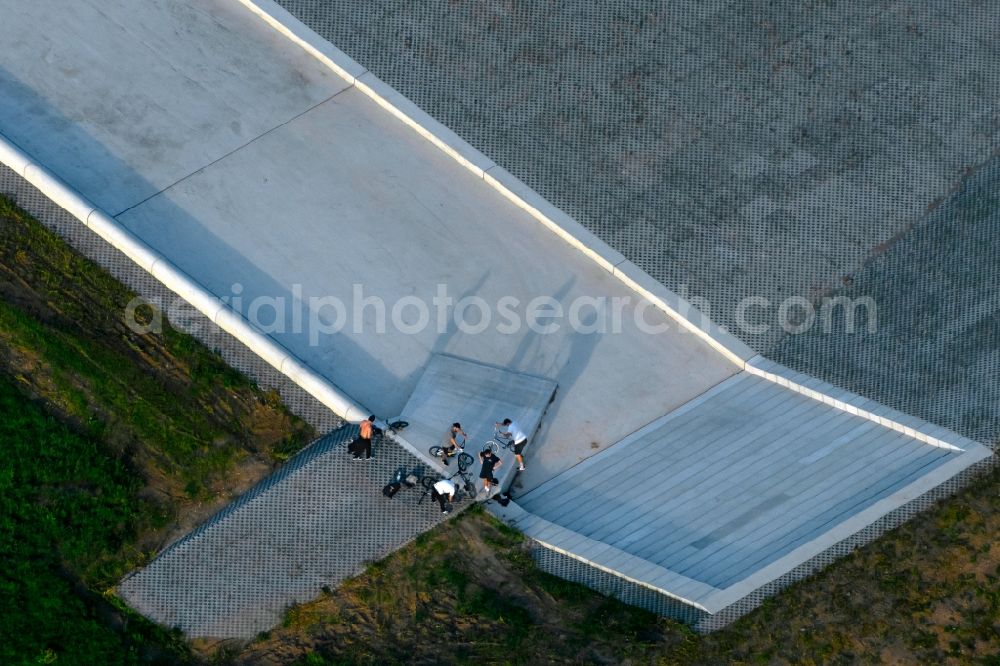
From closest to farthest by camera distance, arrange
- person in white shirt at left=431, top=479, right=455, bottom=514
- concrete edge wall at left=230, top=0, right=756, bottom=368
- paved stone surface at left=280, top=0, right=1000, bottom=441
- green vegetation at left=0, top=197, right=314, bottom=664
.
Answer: person in white shirt at left=431, top=479, right=455, bottom=514 → green vegetation at left=0, top=197, right=314, bottom=664 → concrete edge wall at left=230, top=0, right=756, bottom=368 → paved stone surface at left=280, top=0, right=1000, bottom=441

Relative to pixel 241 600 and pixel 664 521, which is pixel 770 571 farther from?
pixel 241 600

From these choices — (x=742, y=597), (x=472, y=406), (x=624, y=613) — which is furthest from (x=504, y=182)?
(x=742, y=597)

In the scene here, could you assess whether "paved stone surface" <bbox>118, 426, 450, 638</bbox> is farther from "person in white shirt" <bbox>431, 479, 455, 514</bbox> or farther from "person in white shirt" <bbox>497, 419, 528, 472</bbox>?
"person in white shirt" <bbox>497, 419, 528, 472</bbox>

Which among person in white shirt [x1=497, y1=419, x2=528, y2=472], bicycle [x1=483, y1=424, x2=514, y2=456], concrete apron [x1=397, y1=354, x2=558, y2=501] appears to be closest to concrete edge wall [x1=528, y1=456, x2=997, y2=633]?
person in white shirt [x1=497, y1=419, x2=528, y2=472]

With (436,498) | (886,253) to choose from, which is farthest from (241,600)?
(886,253)

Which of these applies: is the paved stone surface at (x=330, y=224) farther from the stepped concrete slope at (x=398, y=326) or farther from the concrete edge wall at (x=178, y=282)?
Answer: the concrete edge wall at (x=178, y=282)
